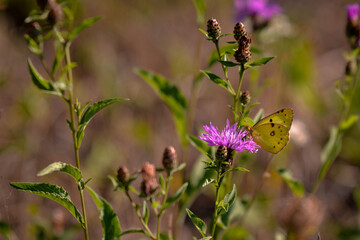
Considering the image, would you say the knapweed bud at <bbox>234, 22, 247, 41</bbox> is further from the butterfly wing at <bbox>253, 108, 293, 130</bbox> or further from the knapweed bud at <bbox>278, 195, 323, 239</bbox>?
the knapweed bud at <bbox>278, 195, 323, 239</bbox>

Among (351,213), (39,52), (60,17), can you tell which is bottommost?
(351,213)

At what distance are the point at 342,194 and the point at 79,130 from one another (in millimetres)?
2898

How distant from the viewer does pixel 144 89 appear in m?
4.60

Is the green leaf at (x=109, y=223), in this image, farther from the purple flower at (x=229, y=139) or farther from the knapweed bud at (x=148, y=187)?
the purple flower at (x=229, y=139)

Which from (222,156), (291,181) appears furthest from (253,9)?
(222,156)

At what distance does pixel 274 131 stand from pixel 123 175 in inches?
27.6

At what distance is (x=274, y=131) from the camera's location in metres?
1.75

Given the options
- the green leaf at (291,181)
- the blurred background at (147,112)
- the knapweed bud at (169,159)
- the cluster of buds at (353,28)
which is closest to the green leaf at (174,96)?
the blurred background at (147,112)

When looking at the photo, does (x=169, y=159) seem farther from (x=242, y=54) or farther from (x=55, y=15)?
(x=55, y=15)

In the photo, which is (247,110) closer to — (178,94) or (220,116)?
(178,94)

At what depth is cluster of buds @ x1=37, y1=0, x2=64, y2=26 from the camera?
69.7 inches

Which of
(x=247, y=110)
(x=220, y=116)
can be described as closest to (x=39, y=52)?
(x=247, y=110)

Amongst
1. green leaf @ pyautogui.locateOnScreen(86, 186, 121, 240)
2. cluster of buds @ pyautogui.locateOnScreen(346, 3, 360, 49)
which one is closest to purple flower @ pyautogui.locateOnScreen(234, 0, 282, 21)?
cluster of buds @ pyautogui.locateOnScreen(346, 3, 360, 49)

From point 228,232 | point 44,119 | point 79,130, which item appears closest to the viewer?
point 79,130
